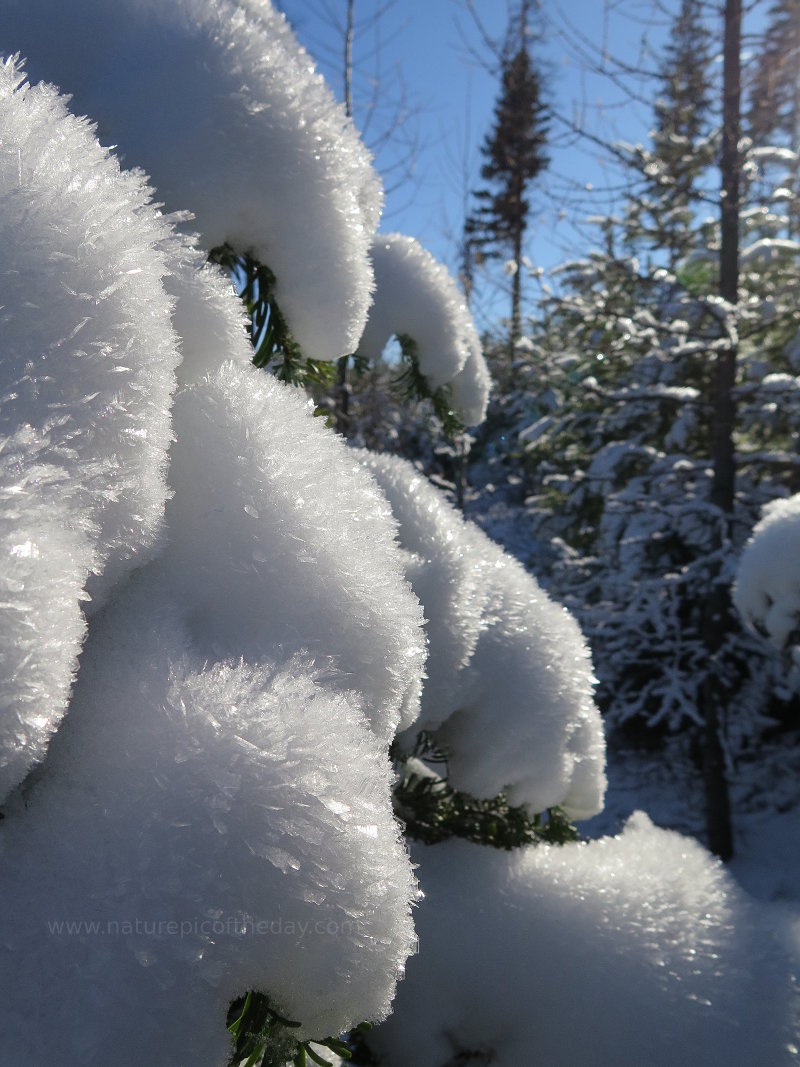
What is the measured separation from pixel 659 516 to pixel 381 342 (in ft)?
14.3

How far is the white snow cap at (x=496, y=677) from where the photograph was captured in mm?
1121

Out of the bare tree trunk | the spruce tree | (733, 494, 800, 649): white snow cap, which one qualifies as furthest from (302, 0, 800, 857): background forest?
the spruce tree

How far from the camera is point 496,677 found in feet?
A: 3.94

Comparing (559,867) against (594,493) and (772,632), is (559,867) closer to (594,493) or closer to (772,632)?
(772,632)

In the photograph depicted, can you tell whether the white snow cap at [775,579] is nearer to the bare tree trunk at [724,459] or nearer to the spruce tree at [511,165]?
the bare tree trunk at [724,459]

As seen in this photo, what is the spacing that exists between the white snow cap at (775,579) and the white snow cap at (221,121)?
72.8 inches

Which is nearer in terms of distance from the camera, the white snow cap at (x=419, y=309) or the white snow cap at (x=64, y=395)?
the white snow cap at (x=64, y=395)

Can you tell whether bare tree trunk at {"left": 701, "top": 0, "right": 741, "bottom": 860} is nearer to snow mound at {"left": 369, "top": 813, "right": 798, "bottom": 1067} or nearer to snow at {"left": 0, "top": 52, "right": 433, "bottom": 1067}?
snow mound at {"left": 369, "top": 813, "right": 798, "bottom": 1067}

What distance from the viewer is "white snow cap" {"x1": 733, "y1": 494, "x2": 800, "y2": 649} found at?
2.23 m

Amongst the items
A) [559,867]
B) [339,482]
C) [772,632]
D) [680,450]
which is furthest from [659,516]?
[339,482]

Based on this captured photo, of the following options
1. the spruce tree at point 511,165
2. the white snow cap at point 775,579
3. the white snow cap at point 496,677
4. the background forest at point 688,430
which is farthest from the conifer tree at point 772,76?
the spruce tree at point 511,165

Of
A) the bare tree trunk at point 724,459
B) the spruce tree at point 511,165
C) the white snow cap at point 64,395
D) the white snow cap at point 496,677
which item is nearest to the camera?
the white snow cap at point 64,395

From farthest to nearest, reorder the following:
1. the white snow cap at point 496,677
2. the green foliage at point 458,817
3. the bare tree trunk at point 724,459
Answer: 1. the bare tree trunk at point 724,459
2. the green foliage at point 458,817
3. the white snow cap at point 496,677

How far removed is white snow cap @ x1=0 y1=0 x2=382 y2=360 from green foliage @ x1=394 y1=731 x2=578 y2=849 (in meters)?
0.88
